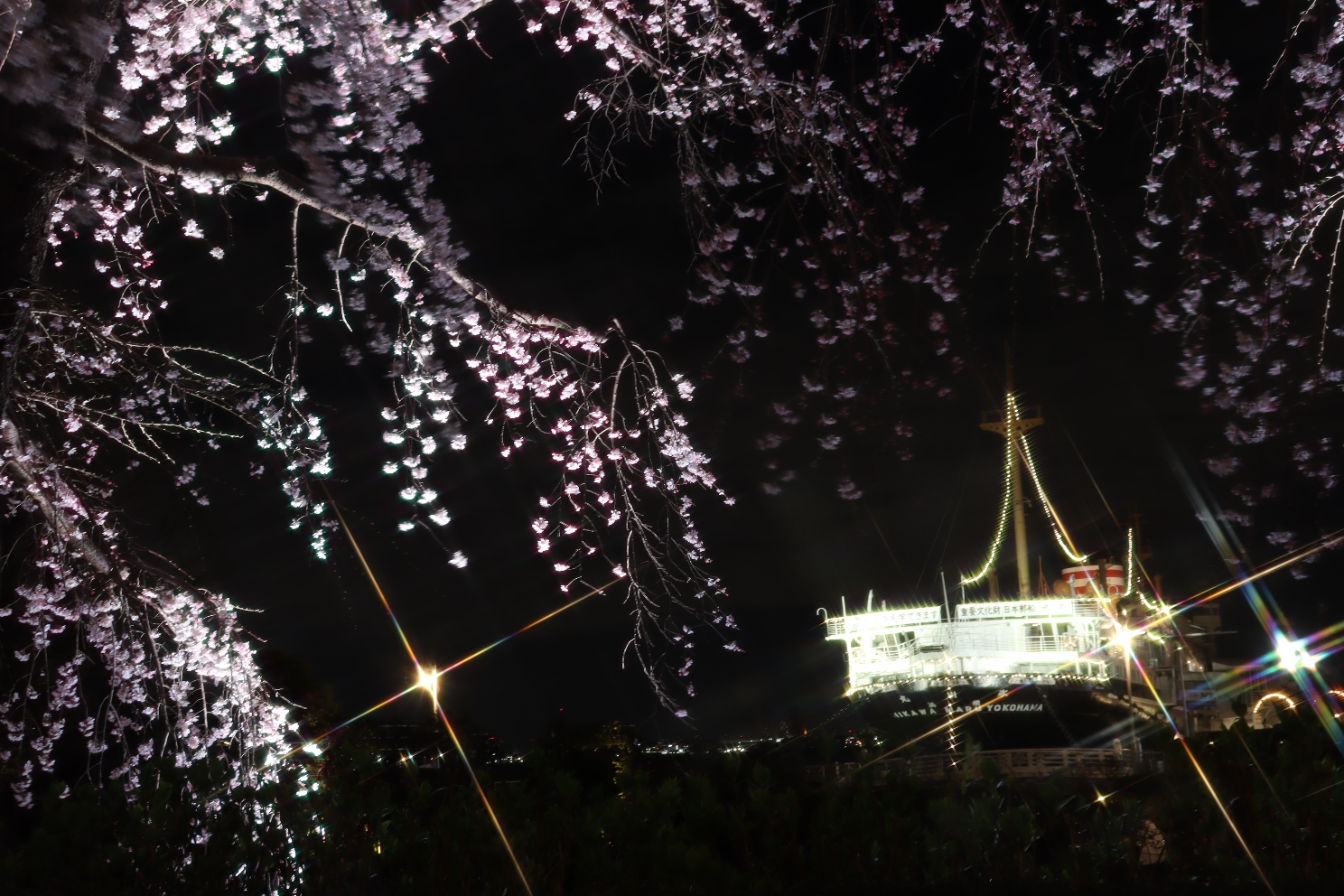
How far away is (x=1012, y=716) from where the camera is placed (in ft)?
70.8

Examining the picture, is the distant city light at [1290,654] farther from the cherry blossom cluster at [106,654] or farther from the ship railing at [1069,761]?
the cherry blossom cluster at [106,654]

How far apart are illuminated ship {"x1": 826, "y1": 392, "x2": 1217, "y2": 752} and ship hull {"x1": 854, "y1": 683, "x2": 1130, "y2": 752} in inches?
1.0

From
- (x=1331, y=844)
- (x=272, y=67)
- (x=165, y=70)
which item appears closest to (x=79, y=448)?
(x=165, y=70)

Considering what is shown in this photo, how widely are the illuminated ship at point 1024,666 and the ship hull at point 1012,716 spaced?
0.02 metres

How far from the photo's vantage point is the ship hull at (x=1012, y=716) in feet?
69.7

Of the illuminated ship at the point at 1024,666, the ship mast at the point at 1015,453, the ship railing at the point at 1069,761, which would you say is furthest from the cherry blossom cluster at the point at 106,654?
the ship mast at the point at 1015,453

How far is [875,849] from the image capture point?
3225mm

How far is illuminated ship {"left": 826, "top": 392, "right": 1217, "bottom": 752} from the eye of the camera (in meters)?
21.5

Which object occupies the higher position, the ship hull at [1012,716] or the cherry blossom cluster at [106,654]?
the ship hull at [1012,716]

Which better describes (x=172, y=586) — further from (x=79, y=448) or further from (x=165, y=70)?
(x=165, y=70)

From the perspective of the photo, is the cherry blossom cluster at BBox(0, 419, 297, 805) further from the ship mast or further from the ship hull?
the ship mast

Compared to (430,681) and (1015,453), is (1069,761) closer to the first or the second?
(430,681)

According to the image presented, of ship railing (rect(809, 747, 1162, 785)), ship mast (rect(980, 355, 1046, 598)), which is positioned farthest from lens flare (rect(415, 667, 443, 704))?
ship mast (rect(980, 355, 1046, 598))

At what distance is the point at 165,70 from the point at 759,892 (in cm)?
582
